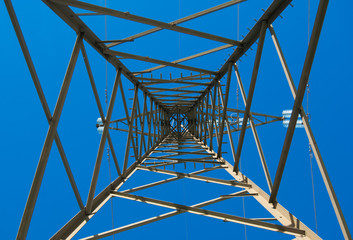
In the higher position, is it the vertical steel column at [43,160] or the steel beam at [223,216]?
the vertical steel column at [43,160]

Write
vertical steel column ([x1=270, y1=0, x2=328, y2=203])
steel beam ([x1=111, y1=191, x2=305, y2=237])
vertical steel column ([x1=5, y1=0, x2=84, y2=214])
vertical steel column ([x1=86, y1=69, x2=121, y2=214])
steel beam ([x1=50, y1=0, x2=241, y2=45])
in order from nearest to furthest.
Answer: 1. vertical steel column ([x1=270, y1=0, x2=328, y2=203])
2. vertical steel column ([x1=5, y1=0, x2=84, y2=214])
3. steel beam ([x1=111, y1=191, x2=305, y2=237])
4. steel beam ([x1=50, y1=0, x2=241, y2=45])
5. vertical steel column ([x1=86, y1=69, x2=121, y2=214])

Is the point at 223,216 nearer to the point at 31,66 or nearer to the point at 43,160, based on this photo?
the point at 43,160

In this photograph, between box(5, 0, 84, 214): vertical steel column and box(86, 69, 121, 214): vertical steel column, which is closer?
box(5, 0, 84, 214): vertical steel column

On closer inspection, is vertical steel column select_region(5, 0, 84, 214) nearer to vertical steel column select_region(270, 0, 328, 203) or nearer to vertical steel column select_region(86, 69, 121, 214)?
vertical steel column select_region(86, 69, 121, 214)

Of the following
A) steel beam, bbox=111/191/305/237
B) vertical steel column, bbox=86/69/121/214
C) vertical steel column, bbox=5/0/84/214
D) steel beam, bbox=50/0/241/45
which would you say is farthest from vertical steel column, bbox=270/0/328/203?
Answer: vertical steel column, bbox=5/0/84/214

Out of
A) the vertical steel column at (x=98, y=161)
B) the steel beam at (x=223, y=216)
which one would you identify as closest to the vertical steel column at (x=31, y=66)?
the vertical steel column at (x=98, y=161)

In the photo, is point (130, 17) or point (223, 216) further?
point (130, 17)

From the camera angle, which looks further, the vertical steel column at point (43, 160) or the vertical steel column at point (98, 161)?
the vertical steel column at point (98, 161)

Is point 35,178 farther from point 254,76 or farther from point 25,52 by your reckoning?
point 254,76

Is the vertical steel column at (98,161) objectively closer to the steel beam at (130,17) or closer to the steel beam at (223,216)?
the steel beam at (223,216)

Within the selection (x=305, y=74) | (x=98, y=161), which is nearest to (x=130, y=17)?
(x=98, y=161)

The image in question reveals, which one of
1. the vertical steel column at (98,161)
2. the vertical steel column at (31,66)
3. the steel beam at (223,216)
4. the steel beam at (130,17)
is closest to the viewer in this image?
the vertical steel column at (31,66)
